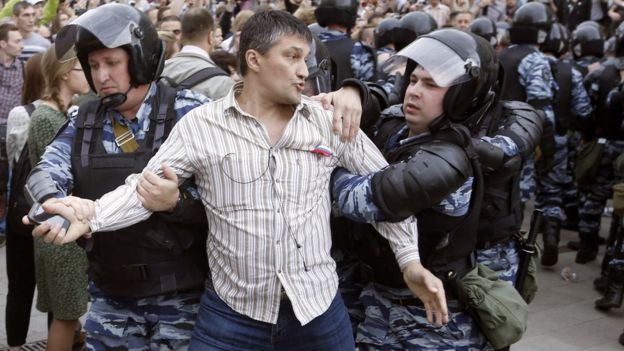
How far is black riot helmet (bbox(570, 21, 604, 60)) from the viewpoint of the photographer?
834cm

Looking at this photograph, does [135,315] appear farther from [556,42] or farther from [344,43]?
[556,42]

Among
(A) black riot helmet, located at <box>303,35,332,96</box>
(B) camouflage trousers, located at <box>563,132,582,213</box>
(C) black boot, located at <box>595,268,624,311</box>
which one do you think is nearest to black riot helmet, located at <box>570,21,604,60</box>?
(B) camouflage trousers, located at <box>563,132,582,213</box>

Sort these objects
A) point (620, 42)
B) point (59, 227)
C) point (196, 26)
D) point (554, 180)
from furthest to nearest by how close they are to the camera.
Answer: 1. point (554, 180)
2. point (620, 42)
3. point (196, 26)
4. point (59, 227)

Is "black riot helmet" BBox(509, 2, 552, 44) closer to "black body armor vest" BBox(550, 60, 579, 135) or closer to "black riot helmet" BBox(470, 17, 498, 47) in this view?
"black body armor vest" BBox(550, 60, 579, 135)

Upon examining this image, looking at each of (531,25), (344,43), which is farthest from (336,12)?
(531,25)

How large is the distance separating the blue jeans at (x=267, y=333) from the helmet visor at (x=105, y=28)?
100cm

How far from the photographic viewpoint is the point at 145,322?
284cm

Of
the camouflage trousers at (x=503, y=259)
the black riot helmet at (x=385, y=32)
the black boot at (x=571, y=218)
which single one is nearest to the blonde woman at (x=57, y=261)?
the camouflage trousers at (x=503, y=259)

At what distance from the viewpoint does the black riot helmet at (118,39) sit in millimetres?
2797

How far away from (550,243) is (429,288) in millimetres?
4943

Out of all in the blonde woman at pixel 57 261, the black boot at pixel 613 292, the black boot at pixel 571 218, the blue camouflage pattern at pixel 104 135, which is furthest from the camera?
the black boot at pixel 571 218

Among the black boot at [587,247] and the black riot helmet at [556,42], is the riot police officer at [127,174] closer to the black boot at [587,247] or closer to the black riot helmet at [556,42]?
the black boot at [587,247]

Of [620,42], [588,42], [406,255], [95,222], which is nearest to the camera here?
[95,222]

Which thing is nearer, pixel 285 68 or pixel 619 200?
pixel 285 68
